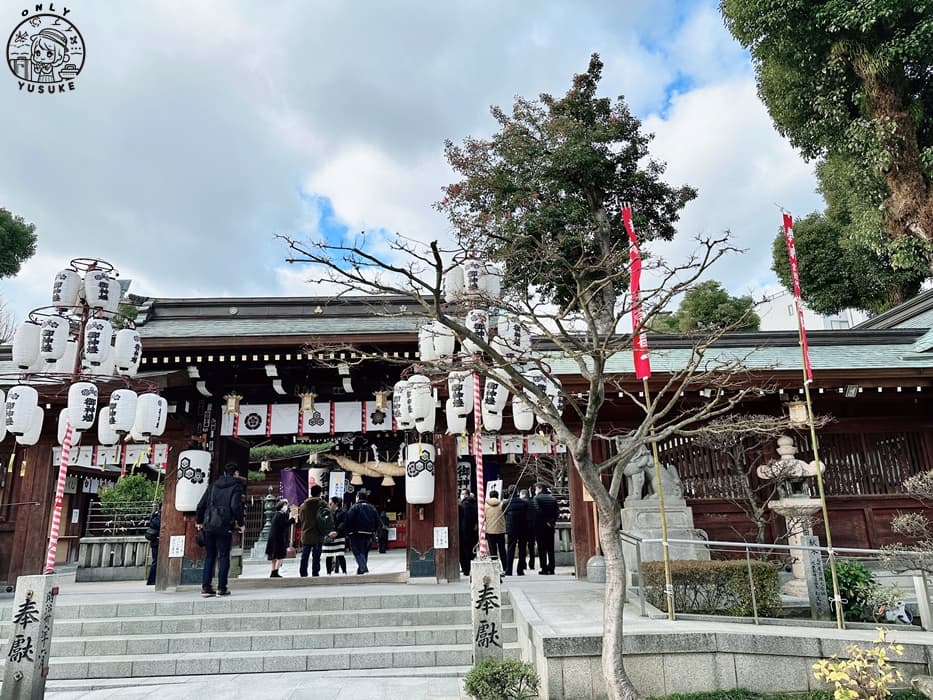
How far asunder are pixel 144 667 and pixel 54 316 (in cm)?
568

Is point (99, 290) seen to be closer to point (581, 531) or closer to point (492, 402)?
point (492, 402)

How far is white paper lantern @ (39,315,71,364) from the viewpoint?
934 centimetres

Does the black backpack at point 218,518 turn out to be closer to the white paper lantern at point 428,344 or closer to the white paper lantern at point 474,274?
the white paper lantern at point 428,344

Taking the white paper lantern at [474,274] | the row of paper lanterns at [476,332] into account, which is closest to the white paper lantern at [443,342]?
the row of paper lanterns at [476,332]

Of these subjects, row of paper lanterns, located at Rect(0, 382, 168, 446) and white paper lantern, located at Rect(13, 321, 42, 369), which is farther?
row of paper lanterns, located at Rect(0, 382, 168, 446)

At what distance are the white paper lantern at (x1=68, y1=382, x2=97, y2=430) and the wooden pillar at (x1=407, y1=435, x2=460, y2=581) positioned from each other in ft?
19.0

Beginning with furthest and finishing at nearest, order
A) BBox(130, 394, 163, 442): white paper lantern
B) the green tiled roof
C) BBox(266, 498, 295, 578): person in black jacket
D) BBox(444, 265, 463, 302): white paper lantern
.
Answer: the green tiled roof
BBox(266, 498, 295, 578): person in black jacket
BBox(130, 394, 163, 442): white paper lantern
BBox(444, 265, 463, 302): white paper lantern

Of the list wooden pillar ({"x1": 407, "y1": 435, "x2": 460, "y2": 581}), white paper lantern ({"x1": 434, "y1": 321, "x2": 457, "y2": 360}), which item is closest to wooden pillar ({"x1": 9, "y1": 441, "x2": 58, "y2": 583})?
wooden pillar ({"x1": 407, "y1": 435, "x2": 460, "y2": 581})

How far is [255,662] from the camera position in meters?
7.58

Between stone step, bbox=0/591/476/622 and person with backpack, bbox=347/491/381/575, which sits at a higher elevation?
person with backpack, bbox=347/491/381/575

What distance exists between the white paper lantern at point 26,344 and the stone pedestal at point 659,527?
10119 millimetres

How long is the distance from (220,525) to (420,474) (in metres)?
3.61

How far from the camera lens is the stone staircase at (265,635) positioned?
7.59 meters

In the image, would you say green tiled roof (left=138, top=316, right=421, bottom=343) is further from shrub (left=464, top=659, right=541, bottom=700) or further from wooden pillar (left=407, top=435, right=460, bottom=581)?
shrub (left=464, top=659, right=541, bottom=700)
